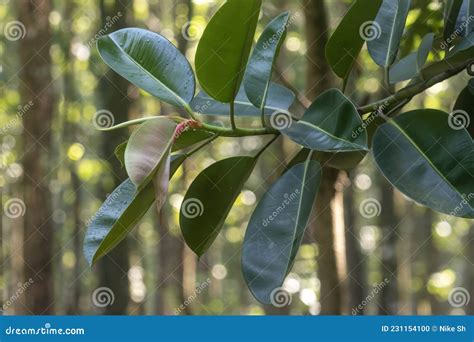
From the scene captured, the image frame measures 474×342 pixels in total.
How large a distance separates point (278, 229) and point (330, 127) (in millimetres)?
164

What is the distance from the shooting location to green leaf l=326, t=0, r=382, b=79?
1073 mm

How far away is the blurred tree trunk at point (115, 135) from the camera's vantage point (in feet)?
16.0

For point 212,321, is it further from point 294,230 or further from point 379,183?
point 379,183

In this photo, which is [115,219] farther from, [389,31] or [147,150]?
[389,31]

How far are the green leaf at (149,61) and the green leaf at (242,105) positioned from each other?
12cm

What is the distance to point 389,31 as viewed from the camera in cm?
116

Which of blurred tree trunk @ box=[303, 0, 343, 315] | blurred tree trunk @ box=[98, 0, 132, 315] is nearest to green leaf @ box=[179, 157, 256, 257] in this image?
blurred tree trunk @ box=[303, 0, 343, 315]

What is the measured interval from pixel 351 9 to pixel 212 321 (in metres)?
0.81

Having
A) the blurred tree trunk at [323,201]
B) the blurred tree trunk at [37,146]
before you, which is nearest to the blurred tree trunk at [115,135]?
the blurred tree trunk at [37,146]

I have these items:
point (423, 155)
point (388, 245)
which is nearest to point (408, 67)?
point (423, 155)

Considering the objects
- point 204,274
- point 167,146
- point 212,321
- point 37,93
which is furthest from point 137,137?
point 204,274

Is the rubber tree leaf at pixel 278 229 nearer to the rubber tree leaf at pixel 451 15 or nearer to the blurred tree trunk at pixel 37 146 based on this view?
the rubber tree leaf at pixel 451 15

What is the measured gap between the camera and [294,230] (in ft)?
3.23

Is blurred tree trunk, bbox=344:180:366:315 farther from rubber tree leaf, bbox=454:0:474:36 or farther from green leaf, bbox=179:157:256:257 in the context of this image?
green leaf, bbox=179:157:256:257
